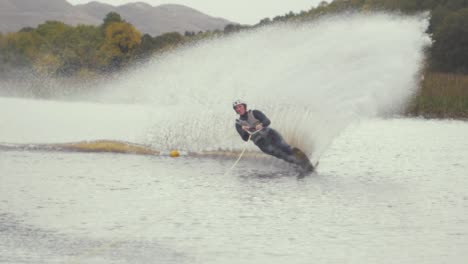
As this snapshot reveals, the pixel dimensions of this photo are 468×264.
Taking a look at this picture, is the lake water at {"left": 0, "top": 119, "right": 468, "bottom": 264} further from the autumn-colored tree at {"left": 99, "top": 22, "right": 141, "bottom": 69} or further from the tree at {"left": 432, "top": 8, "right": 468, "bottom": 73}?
the autumn-colored tree at {"left": 99, "top": 22, "right": 141, "bottom": 69}

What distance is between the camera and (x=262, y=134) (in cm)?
1920

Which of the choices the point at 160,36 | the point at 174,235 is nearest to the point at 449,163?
the point at 174,235

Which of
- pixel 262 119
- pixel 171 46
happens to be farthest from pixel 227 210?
pixel 171 46

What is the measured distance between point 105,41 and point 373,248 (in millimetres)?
125650

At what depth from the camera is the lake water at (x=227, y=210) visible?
11484mm

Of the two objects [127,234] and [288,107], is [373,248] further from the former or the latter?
[288,107]

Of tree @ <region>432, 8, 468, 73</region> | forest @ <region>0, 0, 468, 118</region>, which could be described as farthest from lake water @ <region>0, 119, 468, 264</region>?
tree @ <region>432, 8, 468, 73</region>

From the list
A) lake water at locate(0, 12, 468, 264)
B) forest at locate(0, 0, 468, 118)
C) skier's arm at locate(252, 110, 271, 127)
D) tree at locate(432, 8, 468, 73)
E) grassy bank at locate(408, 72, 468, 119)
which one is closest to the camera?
lake water at locate(0, 12, 468, 264)

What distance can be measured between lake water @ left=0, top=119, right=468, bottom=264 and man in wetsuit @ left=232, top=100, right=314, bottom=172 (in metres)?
0.58

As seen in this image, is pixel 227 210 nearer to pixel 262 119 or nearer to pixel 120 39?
pixel 262 119

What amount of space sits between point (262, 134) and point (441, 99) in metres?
27.5

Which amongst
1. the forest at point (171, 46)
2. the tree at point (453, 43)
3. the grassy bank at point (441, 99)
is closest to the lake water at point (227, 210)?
the grassy bank at point (441, 99)

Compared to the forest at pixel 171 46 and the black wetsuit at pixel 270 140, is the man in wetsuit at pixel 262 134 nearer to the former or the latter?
the black wetsuit at pixel 270 140

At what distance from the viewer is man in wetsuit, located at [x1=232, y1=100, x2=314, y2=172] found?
1902cm
